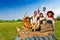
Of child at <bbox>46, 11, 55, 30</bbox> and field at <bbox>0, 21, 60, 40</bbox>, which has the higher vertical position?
child at <bbox>46, 11, 55, 30</bbox>

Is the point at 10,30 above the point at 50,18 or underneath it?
underneath

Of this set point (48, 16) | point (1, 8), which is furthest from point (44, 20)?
point (1, 8)

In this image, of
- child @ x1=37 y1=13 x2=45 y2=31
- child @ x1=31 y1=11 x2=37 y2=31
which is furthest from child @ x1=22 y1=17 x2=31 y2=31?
child @ x1=37 y1=13 x2=45 y2=31

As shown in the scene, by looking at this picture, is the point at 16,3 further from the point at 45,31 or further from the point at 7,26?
the point at 45,31

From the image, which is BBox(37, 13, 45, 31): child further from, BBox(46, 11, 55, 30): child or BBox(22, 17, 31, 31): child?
BBox(22, 17, 31, 31): child

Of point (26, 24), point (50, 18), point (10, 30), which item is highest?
point (50, 18)

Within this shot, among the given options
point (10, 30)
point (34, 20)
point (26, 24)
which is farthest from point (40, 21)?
point (10, 30)

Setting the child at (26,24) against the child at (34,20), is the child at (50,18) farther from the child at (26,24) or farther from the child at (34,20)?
the child at (26,24)

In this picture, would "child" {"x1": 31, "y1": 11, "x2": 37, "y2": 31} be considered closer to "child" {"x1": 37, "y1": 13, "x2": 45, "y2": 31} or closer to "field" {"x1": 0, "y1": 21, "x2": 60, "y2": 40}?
"child" {"x1": 37, "y1": 13, "x2": 45, "y2": 31}

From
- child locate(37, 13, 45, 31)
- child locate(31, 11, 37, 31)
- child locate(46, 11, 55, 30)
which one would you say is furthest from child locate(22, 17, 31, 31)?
child locate(46, 11, 55, 30)

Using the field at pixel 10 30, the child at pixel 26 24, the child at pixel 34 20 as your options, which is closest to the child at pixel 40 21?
the child at pixel 34 20

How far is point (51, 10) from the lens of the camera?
15.7 ft

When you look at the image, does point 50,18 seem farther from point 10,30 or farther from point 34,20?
point 10,30

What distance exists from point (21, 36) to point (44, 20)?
1.92 ft
